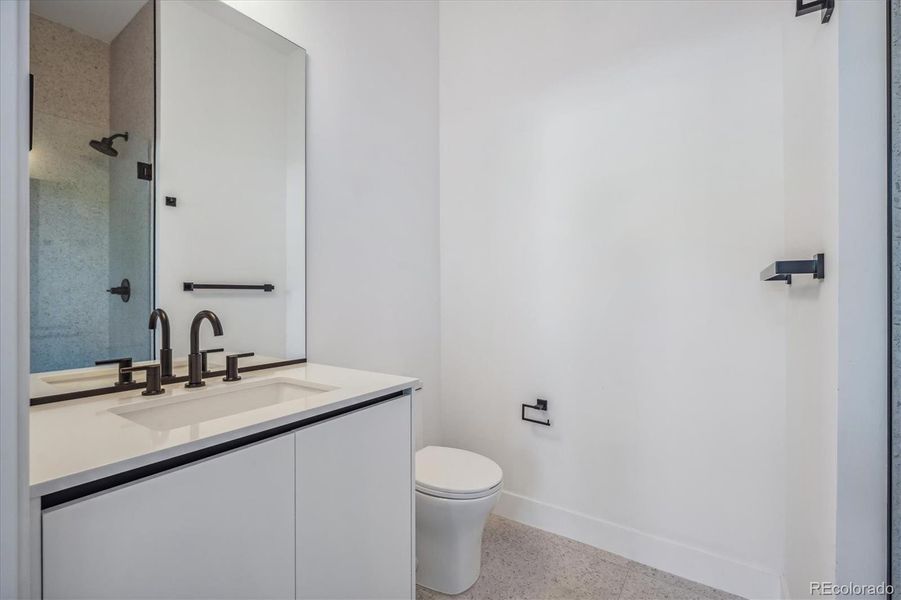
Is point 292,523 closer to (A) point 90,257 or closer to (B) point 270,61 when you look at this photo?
(A) point 90,257

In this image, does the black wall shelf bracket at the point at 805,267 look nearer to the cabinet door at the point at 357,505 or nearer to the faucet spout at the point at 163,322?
the cabinet door at the point at 357,505

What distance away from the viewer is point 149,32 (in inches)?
48.2

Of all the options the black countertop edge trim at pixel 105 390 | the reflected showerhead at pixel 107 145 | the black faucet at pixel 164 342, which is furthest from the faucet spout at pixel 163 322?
the reflected showerhead at pixel 107 145

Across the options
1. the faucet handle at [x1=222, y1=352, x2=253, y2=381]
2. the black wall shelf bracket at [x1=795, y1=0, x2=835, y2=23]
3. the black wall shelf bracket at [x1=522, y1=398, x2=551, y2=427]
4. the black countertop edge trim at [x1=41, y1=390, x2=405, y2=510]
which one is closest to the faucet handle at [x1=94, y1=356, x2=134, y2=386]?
the faucet handle at [x1=222, y1=352, x2=253, y2=381]

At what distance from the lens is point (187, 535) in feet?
2.51

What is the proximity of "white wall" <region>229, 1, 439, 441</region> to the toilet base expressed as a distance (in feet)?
1.93

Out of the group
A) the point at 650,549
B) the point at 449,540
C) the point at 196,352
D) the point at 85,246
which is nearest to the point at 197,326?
the point at 196,352

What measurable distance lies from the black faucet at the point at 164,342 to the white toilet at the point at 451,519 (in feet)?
2.99

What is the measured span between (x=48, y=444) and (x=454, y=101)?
214 cm

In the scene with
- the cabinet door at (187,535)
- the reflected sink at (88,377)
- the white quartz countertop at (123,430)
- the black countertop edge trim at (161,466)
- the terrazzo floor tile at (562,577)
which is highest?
the reflected sink at (88,377)

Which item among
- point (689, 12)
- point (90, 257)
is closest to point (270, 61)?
point (90, 257)

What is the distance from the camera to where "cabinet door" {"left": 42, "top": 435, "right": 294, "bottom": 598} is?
635 millimetres

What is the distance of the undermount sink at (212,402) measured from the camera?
1.04m

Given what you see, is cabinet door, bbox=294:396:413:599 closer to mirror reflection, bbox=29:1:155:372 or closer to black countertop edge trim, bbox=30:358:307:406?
black countertop edge trim, bbox=30:358:307:406
